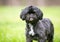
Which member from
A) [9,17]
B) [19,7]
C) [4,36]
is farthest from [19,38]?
[19,7]

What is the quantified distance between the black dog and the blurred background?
112cm

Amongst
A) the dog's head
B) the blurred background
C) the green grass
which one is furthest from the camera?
the blurred background

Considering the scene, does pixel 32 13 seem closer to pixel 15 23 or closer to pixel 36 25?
pixel 36 25

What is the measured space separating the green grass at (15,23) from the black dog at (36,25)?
1.12 m

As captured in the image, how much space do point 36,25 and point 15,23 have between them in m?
2.89

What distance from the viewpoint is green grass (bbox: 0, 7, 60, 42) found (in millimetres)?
7783

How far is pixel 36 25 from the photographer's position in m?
6.24

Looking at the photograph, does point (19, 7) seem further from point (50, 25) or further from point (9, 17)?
point (50, 25)

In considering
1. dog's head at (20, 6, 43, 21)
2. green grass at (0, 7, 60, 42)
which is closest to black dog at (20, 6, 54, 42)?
dog's head at (20, 6, 43, 21)

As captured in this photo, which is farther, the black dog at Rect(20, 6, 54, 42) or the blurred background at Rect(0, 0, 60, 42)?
the blurred background at Rect(0, 0, 60, 42)

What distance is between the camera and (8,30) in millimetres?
8320

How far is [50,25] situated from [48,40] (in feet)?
1.04

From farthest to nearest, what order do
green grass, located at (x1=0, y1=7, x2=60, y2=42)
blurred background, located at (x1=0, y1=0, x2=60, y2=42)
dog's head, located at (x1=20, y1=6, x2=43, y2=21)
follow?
blurred background, located at (x1=0, y1=0, x2=60, y2=42) → green grass, located at (x1=0, y1=7, x2=60, y2=42) → dog's head, located at (x1=20, y1=6, x2=43, y2=21)

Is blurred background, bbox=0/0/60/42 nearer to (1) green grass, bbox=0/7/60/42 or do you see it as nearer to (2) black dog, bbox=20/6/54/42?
(1) green grass, bbox=0/7/60/42
